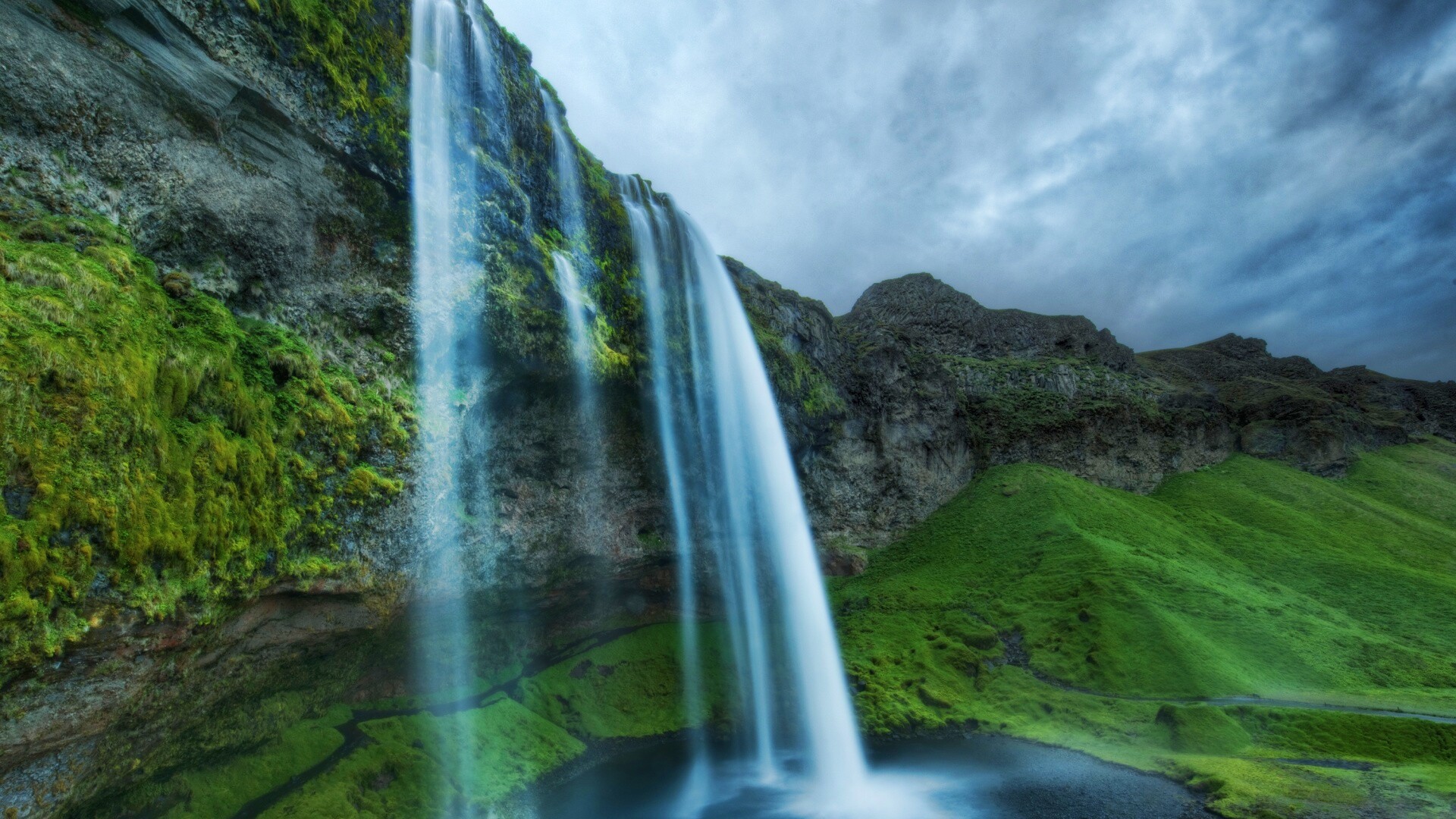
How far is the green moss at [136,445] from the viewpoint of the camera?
34.7 ft

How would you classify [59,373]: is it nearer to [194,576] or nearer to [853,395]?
[194,576]

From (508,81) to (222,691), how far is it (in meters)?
24.7

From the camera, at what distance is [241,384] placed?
15516mm

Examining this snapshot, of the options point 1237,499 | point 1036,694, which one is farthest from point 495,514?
point 1237,499

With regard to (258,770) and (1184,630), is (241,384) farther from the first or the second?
(1184,630)

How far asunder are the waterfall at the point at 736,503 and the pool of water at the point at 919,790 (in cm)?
315

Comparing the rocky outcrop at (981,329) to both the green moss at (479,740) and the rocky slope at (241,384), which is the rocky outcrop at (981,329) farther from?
the rocky slope at (241,384)

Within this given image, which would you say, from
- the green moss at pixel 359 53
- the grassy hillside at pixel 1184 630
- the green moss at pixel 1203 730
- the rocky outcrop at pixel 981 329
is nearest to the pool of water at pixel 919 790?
the grassy hillside at pixel 1184 630

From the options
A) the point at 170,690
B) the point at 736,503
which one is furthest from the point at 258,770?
the point at 736,503

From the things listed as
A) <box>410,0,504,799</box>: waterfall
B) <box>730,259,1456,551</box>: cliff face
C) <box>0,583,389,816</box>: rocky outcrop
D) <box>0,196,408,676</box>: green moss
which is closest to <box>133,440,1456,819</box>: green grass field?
<box>0,583,389,816</box>: rocky outcrop

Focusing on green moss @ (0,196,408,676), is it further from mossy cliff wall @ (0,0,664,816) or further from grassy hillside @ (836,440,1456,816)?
grassy hillside @ (836,440,1456,816)

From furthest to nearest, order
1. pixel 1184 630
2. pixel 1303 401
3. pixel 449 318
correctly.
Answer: pixel 1303 401, pixel 1184 630, pixel 449 318

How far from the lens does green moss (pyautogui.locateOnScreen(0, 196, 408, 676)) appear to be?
34.7ft

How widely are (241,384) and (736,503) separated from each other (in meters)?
24.6
